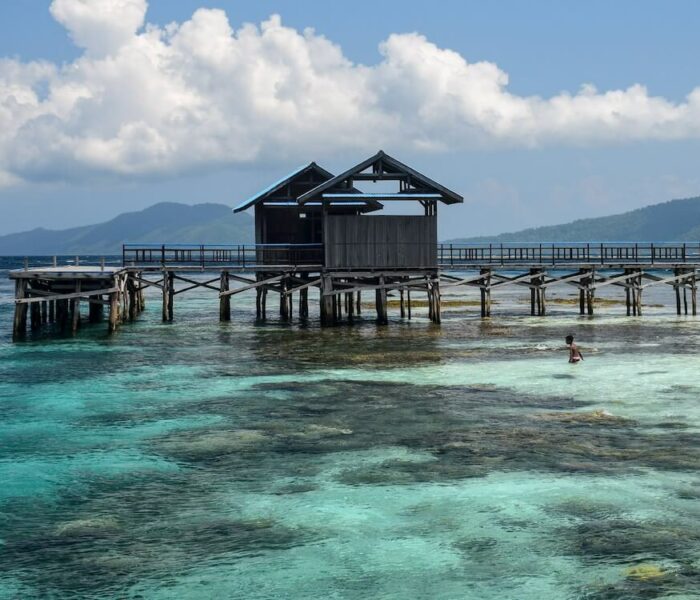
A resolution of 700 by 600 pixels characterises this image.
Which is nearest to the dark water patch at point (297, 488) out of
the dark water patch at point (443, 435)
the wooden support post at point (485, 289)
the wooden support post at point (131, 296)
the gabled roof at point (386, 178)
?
the dark water patch at point (443, 435)

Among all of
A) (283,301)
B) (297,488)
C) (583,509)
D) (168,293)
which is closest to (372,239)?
(283,301)

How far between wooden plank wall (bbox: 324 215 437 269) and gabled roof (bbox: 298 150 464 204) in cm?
126

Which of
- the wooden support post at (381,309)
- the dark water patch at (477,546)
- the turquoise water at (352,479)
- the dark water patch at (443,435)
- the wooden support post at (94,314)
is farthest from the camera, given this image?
the wooden support post at (94,314)

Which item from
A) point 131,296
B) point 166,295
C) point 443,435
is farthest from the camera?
point 131,296

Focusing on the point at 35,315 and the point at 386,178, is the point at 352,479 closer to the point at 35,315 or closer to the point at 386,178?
the point at 386,178

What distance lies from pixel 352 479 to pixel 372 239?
87.6 feet

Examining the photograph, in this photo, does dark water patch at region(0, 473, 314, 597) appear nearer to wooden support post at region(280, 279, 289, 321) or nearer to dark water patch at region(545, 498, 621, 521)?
dark water patch at region(545, 498, 621, 521)

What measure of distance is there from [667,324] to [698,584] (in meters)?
35.7

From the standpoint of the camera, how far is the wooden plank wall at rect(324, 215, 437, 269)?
4181cm

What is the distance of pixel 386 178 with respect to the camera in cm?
4003

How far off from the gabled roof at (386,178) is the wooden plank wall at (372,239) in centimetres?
126

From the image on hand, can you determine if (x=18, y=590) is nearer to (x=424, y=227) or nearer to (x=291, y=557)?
(x=291, y=557)

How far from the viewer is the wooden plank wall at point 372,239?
41.8 m

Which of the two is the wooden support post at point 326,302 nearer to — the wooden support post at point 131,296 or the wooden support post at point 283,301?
the wooden support post at point 283,301
